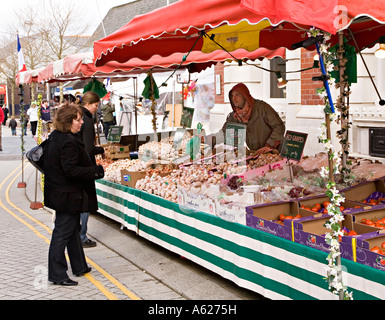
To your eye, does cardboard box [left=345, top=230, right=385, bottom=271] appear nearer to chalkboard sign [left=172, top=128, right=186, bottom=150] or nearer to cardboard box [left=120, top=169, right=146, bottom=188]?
cardboard box [left=120, top=169, right=146, bottom=188]

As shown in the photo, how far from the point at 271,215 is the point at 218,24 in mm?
1771

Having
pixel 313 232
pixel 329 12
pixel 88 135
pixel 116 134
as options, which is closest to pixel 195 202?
pixel 313 232

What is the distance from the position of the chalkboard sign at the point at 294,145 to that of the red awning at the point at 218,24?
3.45 feet

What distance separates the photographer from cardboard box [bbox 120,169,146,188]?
320 inches

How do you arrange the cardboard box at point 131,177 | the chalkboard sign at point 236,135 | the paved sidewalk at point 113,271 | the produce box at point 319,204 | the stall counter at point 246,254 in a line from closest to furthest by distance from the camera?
1. the stall counter at point 246,254
2. the produce box at point 319,204
3. the paved sidewalk at point 113,271
4. the chalkboard sign at point 236,135
5. the cardboard box at point 131,177

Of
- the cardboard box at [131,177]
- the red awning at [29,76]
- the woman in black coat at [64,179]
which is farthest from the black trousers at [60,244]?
the red awning at [29,76]

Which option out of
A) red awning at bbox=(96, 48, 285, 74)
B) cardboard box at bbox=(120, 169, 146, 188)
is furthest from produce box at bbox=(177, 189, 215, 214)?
red awning at bbox=(96, 48, 285, 74)

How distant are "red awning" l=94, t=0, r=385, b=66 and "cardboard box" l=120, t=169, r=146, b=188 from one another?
1617mm

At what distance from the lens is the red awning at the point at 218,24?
12.5 feet

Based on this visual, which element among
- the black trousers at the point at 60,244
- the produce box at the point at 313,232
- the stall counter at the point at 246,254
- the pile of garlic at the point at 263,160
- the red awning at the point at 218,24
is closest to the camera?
the red awning at the point at 218,24

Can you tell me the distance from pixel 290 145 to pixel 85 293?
8.76ft

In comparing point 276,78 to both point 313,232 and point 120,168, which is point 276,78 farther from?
point 313,232

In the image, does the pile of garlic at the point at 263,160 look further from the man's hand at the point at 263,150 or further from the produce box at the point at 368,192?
the produce box at the point at 368,192
